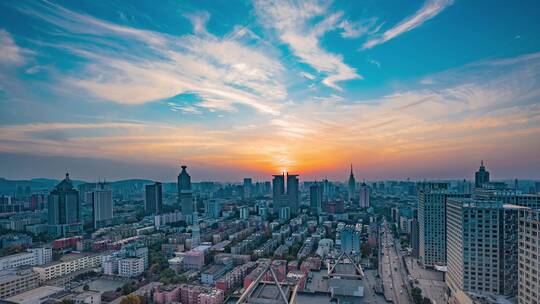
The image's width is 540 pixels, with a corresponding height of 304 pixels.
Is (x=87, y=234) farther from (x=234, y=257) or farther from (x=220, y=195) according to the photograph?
(x=220, y=195)

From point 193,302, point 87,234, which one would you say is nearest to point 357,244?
point 193,302

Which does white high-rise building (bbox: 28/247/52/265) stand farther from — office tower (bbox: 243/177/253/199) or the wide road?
office tower (bbox: 243/177/253/199)

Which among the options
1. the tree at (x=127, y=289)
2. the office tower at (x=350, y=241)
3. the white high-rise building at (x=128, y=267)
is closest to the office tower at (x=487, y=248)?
the office tower at (x=350, y=241)

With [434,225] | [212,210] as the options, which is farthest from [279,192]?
[434,225]

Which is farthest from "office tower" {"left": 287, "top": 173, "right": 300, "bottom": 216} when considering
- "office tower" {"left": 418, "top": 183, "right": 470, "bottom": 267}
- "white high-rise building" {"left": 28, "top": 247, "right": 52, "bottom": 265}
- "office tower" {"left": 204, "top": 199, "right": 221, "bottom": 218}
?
"white high-rise building" {"left": 28, "top": 247, "right": 52, "bottom": 265}

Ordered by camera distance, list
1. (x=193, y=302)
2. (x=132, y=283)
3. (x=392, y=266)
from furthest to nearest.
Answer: (x=392, y=266), (x=132, y=283), (x=193, y=302)

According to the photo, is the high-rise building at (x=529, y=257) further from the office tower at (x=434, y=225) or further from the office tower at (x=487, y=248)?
the office tower at (x=434, y=225)
